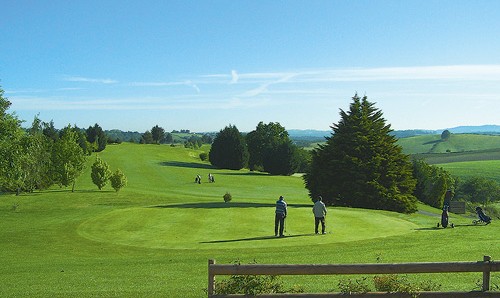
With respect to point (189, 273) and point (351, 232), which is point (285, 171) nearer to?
point (351, 232)

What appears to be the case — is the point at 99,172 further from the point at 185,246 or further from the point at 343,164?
the point at 185,246

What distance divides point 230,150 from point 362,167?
213ft

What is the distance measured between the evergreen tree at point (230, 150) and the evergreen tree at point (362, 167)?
6073cm

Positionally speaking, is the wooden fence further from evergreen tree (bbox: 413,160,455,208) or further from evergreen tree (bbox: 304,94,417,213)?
evergreen tree (bbox: 413,160,455,208)

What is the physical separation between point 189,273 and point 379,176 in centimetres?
3243

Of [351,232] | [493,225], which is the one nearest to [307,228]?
[351,232]

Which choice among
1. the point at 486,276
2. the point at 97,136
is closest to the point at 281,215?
the point at 486,276

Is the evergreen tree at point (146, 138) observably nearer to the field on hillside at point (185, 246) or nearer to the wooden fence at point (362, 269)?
the field on hillside at point (185, 246)

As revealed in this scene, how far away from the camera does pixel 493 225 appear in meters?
28.7

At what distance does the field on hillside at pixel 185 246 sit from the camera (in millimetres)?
15055

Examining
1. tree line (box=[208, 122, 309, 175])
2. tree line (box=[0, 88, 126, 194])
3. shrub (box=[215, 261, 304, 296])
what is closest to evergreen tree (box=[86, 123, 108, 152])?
tree line (box=[208, 122, 309, 175])

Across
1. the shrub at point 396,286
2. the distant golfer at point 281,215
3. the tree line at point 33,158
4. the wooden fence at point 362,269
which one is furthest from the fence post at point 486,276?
the tree line at point 33,158

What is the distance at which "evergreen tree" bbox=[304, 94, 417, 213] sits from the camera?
44906 mm

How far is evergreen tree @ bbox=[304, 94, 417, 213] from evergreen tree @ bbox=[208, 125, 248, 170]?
60735 mm
